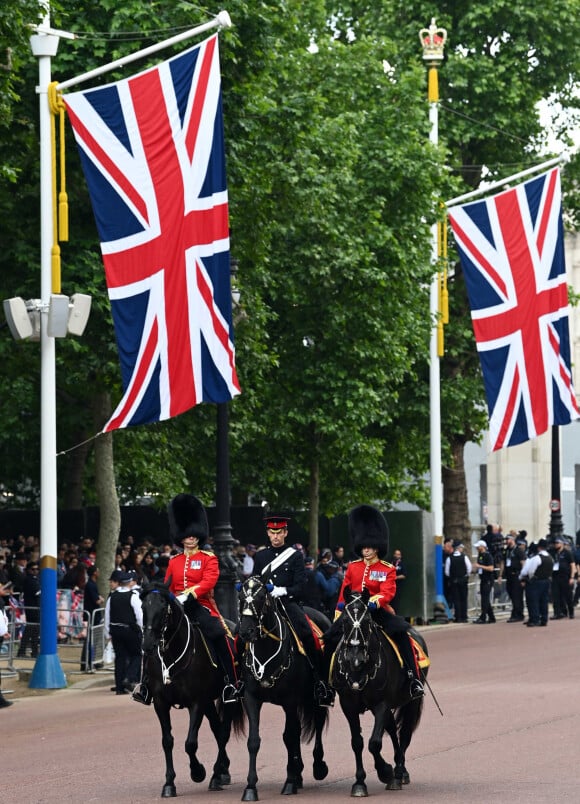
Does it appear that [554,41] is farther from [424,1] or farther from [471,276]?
[471,276]

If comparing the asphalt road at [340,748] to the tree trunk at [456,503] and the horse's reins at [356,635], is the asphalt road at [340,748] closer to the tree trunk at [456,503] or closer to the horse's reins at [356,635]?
the horse's reins at [356,635]

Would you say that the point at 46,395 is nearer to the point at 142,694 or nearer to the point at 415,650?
the point at 142,694

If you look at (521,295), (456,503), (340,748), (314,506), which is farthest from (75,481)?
(340,748)

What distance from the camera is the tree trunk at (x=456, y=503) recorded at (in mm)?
47906

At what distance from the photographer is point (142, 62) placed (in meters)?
26.8

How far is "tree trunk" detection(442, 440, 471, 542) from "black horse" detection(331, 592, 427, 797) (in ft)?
113

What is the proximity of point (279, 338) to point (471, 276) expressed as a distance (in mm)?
6894

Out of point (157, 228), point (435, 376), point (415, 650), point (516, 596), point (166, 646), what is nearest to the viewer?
point (166, 646)

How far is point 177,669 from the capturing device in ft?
44.7

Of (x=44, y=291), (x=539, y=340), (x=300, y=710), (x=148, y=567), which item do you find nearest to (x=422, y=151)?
(x=539, y=340)

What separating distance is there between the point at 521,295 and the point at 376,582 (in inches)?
775

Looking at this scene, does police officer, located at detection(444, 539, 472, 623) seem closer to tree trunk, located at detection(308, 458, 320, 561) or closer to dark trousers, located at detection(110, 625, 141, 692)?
tree trunk, located at detection(308, 458, 320, 561)

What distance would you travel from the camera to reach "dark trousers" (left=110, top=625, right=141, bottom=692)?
22.9m

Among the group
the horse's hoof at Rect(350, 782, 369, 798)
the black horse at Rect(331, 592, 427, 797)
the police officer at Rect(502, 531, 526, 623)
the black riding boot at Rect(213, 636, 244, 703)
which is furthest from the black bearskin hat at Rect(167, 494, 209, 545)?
the police officer at Rect(502, 531, 526, 623)
